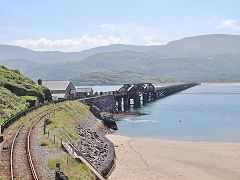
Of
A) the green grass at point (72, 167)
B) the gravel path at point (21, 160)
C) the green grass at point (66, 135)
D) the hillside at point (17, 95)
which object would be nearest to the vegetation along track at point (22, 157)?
the gravel path at point (21, 160)

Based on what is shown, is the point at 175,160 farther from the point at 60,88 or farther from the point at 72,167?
the point at 60,88

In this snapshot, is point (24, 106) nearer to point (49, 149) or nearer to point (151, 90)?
point (49, 149)

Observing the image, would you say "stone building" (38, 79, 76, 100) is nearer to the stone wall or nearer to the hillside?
the hillside

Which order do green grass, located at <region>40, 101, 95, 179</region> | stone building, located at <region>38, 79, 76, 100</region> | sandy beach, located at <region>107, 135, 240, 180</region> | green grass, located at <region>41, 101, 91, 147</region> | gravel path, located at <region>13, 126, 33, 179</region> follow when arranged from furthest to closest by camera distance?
stone building, located at <region>38, 79, 76, 100</region>
green grass, located at <region>41, 101, 91, 147</region>
sandy beach, located at <region>107, 135, 240, 180</region>
green grass, located at <region>40, 101, 95, 179</region>
gravel path, located at <region>13, 126, 33, 179</region>

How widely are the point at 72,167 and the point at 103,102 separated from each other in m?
58.8

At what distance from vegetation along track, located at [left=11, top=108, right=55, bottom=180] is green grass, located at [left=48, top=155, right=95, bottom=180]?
187cm

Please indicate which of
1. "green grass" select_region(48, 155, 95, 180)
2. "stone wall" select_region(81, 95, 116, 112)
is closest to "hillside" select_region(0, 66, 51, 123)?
"stone wall" select_region(81, 95, 116, 112)

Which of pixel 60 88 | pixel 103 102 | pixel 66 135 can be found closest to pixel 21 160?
pixel 66 135

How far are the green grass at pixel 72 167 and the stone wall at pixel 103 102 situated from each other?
43.9 meters

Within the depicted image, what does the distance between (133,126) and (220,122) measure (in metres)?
21.7

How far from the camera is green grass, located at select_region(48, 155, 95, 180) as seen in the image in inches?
871

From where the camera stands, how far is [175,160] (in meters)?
37.3

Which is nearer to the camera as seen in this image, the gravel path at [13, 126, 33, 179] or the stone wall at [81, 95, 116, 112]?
the gravel path at [13, 126, 33, 179]

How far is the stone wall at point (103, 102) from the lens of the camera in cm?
7176
